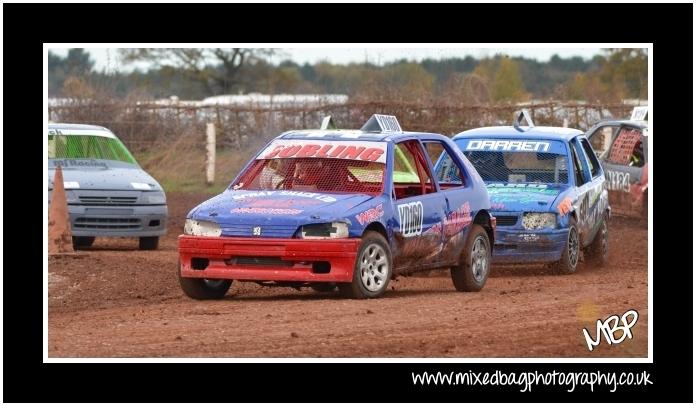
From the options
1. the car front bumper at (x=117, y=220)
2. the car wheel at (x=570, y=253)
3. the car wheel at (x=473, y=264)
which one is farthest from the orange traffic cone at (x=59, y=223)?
the car wheel at (x=570, y=253)

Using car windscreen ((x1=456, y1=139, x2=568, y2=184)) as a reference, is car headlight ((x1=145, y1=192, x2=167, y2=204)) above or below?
below

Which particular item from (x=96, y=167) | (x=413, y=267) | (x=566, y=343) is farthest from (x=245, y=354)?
(x=96, y=167)

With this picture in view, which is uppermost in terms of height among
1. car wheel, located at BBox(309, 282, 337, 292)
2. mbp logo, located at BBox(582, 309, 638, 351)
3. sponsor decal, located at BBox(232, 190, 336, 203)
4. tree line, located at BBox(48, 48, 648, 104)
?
tree line, located at BBox(48, 48, 648, 104)

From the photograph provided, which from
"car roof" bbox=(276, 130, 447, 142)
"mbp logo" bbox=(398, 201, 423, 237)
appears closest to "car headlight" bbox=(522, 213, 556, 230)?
"car roof" bbox=(276, 130, 447, 142)

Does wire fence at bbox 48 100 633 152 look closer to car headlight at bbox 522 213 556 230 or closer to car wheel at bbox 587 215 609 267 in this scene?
car wheel at bbox 587 215 609 267

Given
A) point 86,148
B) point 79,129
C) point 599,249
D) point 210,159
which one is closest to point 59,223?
point 86,148

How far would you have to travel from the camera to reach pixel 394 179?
12.8 meters

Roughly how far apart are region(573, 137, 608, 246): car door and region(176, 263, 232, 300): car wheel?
4.63 metres

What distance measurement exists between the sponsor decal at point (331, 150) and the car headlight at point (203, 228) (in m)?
1.15

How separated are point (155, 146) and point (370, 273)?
693 inches

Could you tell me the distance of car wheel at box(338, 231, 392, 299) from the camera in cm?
1133

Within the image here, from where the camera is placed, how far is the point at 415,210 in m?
12.1

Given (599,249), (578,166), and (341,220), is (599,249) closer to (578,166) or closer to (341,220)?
(578,166)

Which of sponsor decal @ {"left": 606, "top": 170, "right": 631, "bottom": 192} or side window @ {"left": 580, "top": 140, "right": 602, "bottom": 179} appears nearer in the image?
side window @ {"left": 580, "top": 140, "right": 602, "bottom": 179}
